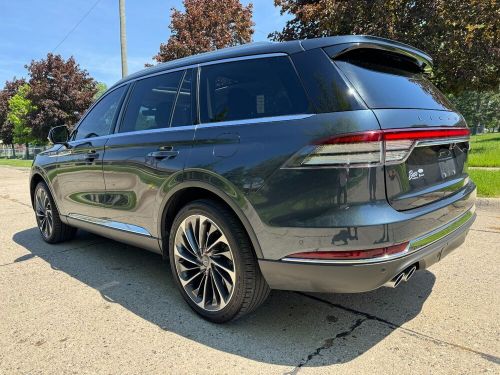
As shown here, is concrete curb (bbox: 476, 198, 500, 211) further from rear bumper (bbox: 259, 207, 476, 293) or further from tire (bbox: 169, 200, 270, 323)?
tire (bbox: 169, 200, 270, 323)

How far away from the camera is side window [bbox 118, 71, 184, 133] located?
3377mm

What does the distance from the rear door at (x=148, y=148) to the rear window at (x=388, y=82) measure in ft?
3.95

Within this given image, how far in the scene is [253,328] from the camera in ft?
9.44

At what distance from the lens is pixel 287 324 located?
2.91 metres

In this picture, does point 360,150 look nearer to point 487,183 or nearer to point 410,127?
point 410,127

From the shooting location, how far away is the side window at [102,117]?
4060 millimetres

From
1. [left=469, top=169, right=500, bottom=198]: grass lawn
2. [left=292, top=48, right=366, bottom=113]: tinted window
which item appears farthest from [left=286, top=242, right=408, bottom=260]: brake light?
[left=469, top=169, right=500, bottom=198]: grass lawn

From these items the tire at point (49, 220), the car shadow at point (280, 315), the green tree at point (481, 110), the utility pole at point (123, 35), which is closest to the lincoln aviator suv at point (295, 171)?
the car shadow at point (280, 315)

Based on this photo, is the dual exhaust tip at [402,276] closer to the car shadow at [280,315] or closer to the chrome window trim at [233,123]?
the car shadow at [280,315]

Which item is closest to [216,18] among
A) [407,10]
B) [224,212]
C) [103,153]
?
[407,10]

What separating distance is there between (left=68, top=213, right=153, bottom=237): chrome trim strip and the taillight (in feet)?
5.52

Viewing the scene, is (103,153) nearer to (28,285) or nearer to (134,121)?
(134,121)

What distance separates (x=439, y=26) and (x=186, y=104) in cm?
1138

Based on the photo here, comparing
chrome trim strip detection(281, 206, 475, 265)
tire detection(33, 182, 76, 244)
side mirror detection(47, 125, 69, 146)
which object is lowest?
tire detection(33, 182, 76, 244)
